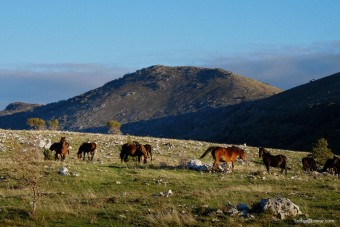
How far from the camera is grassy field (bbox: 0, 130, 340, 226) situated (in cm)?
1509

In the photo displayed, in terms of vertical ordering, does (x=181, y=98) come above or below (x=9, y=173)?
above

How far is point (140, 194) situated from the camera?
20250 mm

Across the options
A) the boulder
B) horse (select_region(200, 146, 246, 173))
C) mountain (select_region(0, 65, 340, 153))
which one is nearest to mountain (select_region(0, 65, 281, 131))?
mountain (select_region(0, 65, 340, 153))

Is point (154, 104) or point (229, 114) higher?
point (154, 104)

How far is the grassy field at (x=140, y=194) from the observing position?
49.5ft

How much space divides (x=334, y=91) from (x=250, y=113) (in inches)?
878

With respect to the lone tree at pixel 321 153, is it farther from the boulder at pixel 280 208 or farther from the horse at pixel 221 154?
the boulder at pixel 280 208

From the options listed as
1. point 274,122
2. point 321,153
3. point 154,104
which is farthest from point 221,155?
point 154,104

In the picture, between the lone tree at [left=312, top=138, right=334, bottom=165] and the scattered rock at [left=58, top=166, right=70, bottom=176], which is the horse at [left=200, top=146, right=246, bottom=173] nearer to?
the scattered rock at [left=58, top=166, right=70, bottom=176]

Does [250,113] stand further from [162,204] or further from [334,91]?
[162,204]

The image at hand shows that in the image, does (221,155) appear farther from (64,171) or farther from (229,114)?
(229,114)

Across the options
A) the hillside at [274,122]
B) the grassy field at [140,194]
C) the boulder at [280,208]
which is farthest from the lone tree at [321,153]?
the hillside at [274,122]

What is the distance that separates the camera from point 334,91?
12731 cm

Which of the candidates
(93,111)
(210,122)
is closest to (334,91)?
(210,122)
